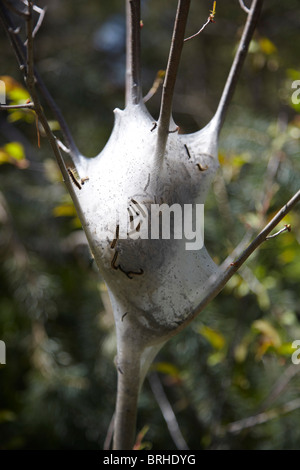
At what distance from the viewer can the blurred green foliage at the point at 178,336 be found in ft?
4.20

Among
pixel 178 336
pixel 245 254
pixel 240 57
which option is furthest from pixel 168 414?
pixel 240 57

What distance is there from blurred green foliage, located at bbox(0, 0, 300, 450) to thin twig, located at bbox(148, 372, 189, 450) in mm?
71

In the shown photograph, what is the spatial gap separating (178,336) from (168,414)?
0.82ft

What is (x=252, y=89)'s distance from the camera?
2.04 m

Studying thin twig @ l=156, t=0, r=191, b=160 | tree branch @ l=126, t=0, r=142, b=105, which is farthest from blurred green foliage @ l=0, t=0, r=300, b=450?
thin twig @ l=156, t=0, r=191, b=160

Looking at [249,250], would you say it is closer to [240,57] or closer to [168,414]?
[240,57]

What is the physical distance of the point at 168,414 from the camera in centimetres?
122

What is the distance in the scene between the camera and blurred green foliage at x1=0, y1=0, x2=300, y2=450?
1280 mm

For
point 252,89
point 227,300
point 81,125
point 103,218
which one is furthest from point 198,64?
point 103,218

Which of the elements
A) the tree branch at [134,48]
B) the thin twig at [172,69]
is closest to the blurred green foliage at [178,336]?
the tree branch at [134,48]

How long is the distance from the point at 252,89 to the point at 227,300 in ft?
3.51

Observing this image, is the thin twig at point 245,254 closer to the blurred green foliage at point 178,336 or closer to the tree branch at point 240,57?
the tree branch at point 240,57

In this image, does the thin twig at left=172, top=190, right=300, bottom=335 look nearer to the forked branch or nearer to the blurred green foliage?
the forked branch
